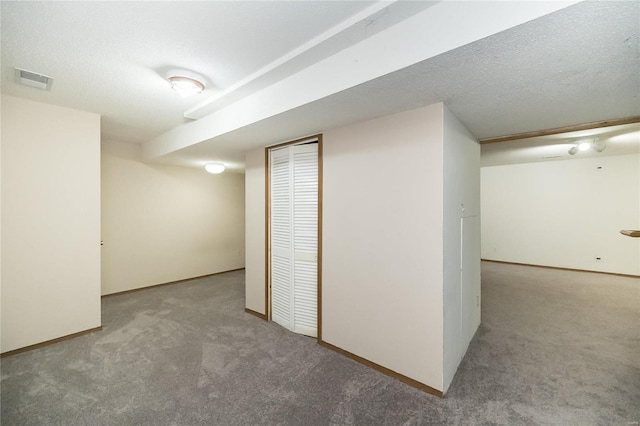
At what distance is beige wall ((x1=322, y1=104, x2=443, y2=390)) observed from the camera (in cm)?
200

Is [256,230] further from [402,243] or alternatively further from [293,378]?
[402,243]

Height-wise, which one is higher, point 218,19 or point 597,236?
point 218,19

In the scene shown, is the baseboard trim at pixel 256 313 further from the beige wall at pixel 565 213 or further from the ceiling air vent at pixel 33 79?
the beige wall at pixel 565 213

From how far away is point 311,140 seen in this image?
9.45 ft

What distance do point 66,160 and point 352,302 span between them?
11.3ft

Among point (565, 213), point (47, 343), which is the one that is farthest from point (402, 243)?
point (565, 213)

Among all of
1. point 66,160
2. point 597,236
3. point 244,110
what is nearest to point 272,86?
point 244,110

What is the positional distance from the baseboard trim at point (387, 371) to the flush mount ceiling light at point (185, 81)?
8.88 ft

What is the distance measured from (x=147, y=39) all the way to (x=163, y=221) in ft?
13.0

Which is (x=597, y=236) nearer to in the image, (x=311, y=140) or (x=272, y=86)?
(x=311, y=140)

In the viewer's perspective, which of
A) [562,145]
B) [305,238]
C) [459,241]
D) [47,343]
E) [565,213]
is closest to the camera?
[459,241]

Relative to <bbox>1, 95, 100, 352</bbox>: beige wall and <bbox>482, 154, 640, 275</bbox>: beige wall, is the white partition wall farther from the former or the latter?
<bbox>482, 154, 640, 275</bbox>: beige wall

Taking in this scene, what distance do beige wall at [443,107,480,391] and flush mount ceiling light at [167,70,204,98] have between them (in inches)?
78.1

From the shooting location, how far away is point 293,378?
2.20m
